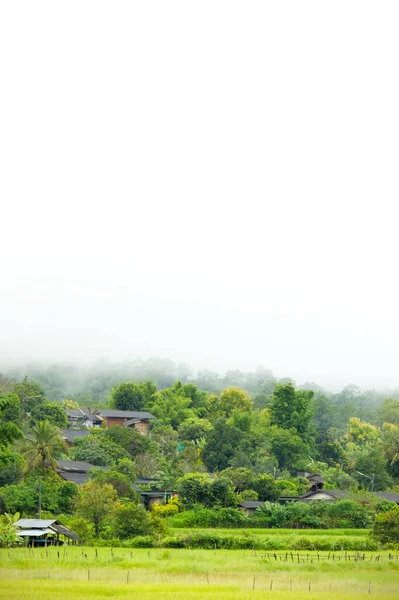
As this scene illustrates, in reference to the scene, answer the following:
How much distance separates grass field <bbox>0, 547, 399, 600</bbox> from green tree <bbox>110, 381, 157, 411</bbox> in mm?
Answer: 61788

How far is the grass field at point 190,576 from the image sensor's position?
1047 inches

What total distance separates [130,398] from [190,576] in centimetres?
7170

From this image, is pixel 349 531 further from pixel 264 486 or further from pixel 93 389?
pixel 93 389

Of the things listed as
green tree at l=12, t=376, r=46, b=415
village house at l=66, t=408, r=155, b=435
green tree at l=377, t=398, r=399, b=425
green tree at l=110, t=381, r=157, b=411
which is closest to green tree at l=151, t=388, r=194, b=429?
green tree at l=110, t=381, r=157, b=411

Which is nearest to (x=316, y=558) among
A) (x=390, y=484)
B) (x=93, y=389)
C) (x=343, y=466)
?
(x=390, y=484)

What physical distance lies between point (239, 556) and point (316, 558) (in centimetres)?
337

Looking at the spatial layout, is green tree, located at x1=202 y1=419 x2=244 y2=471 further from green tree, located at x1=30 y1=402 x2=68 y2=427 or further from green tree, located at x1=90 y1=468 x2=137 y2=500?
green tree, located at x1=90 y1=468 x2=137 y2=500

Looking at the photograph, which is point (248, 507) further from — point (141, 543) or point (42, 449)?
point (141, 543)

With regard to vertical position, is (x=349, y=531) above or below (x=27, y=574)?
below

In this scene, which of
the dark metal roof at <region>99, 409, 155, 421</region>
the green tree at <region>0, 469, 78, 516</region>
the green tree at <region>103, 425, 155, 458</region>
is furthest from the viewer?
the dark metal roof at <region>99, 409, 155, 421</region>

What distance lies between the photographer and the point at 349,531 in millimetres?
53500

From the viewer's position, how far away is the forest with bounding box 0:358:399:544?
49.7 m

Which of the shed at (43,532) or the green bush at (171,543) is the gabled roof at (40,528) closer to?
the shed at (43,532)

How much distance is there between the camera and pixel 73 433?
275ft
